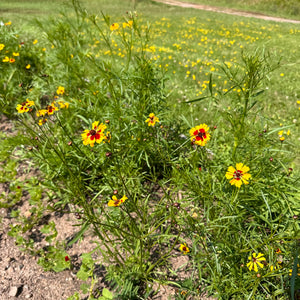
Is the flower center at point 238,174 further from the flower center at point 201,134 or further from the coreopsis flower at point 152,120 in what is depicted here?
the coreopsis flower at point 152,120

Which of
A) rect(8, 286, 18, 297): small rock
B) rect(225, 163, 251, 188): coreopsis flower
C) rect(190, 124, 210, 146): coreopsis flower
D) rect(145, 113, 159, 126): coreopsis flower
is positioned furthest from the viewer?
rect(145, 113, 159, 126): coreopsis flower

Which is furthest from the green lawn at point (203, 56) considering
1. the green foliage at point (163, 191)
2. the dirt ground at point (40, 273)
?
the dirt ground at point (40, 273)

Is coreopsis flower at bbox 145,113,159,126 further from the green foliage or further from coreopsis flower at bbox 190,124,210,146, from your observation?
coreopsis flower at bbox 190,124,210,146

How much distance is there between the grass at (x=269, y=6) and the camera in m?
14.1

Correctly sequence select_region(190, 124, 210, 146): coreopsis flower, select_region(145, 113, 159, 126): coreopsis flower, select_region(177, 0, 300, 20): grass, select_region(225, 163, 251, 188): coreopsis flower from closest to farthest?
select_region(225, 163, 251, 188): coreopsis flower < select_region(190, 124, 210, 146): coreopsis flower < select_region(145, 113, 159, 126): coreopsis flower < select_region(177, 0, 300, 20): grass

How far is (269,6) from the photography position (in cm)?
1533

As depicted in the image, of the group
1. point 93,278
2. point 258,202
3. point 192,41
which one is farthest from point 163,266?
point 192,41

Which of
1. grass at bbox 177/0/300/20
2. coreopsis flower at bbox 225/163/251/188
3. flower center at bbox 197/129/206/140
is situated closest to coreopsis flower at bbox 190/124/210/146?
flower center at bbox 197/129/206/140

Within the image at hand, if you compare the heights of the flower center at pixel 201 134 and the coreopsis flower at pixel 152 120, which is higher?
the flower center at pixel 201 134

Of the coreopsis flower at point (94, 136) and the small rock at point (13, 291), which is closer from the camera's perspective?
the coreopsis flower at point (94, 136)

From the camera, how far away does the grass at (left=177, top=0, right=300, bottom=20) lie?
14103mm

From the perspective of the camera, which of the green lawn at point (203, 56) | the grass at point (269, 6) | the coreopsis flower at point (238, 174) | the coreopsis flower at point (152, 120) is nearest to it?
the coreopsis flower at point (238, 174)

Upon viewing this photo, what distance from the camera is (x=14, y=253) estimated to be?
1874 millimetres

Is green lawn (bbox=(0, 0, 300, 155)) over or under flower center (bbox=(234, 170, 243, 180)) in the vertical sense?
under
